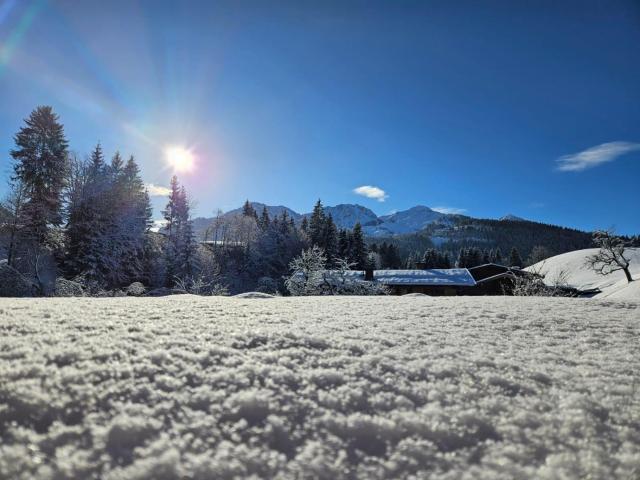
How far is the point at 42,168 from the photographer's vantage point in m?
28.6

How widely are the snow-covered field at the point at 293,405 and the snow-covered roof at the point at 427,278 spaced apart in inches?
1310

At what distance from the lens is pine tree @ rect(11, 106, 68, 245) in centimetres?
2648

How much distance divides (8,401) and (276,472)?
6.08 ft

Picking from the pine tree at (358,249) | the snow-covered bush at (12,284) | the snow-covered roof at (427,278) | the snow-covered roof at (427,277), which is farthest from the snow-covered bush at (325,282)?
the pine tree at (358,249)

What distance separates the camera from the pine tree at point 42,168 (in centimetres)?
2648

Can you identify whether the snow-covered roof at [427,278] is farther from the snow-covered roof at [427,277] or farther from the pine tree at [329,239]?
the pine tree at [329,239]

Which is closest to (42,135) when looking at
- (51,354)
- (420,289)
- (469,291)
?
(51,354)

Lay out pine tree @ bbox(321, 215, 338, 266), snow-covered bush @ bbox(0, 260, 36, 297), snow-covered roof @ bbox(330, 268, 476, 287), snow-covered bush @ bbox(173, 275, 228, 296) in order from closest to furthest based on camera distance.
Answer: snow-covered bush @ bbox(0, 260, 36, 297)
snow-covered bush @ bbox(173, 275, 228, 296)
snow-covered roof @ bbox(330, 268, 476, 287)
pine tree @ bbox(321, 215, 338, 266)

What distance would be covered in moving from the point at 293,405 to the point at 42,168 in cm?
3628

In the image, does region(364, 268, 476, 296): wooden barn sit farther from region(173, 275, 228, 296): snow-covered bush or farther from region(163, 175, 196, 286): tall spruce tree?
→ region(163, 175, 196, 286): tall spruce tree

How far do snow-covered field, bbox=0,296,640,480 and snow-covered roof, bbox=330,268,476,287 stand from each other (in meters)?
33.3

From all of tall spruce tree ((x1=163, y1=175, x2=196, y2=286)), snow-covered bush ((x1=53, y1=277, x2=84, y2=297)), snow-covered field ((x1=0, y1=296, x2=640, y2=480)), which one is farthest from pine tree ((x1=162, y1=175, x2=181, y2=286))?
snow-covered field ((x1=0, y1=296, x2=640, y2=480))

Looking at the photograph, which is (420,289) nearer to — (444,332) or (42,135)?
(444,332)

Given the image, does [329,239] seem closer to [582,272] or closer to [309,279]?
[309,279]
